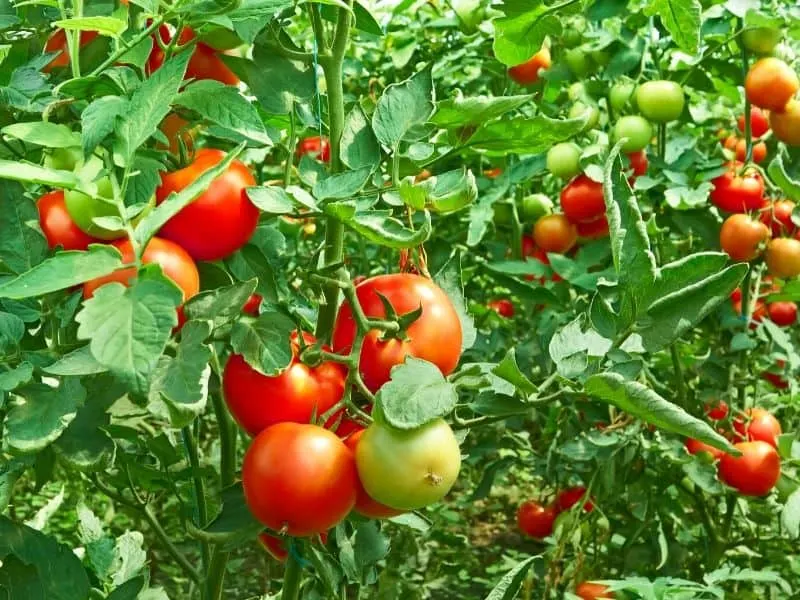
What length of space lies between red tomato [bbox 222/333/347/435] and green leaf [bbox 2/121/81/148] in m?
0.21

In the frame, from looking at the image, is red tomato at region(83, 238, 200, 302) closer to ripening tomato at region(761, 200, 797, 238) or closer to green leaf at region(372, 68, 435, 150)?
green leaf at region(372, 68, 435, 150)

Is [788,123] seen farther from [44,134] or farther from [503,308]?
[44,134]

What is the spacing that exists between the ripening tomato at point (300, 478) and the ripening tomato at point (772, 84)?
1.18m

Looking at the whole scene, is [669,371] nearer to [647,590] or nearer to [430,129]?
[647,590]

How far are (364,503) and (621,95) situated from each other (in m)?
1.15

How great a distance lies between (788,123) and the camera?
5.70 feet

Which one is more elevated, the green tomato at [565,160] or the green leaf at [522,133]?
the green leaf at [522,133]

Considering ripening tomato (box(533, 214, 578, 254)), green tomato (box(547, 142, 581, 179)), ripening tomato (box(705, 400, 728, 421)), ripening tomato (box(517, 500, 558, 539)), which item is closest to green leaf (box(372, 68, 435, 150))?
green tomato (box(547, 142, 581, 179))

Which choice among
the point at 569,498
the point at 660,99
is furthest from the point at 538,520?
the point at 660,99

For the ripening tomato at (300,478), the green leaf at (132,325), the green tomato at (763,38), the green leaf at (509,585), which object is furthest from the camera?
the green tomato at (763,38)

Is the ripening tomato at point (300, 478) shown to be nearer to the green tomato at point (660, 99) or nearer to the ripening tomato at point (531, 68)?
the green tomato at point (660, 99)

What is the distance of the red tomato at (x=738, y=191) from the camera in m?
1.75

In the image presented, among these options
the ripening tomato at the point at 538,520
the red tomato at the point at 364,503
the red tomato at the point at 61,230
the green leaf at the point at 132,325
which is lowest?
the ripening tomato at the point at 538,520

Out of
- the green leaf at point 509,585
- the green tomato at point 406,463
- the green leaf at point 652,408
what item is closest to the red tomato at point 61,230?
the green tomato at point 406,463
